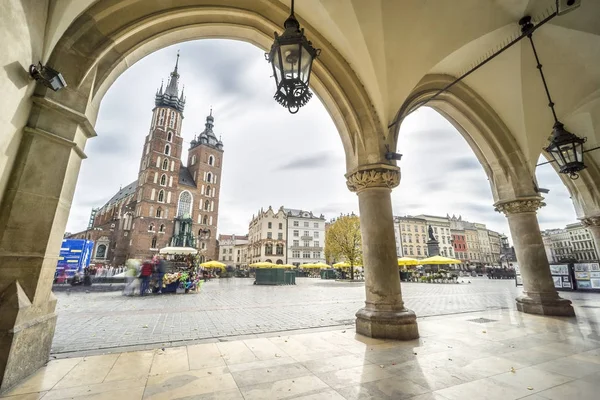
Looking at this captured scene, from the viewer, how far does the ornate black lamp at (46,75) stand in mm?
2852

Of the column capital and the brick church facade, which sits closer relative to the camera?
the column capital

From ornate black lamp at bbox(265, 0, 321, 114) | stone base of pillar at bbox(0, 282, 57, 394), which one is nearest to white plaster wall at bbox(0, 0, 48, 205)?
stone base of pillar at bbox(0, 282, 57, 394)

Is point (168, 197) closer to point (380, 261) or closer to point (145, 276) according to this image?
point (145, 276)

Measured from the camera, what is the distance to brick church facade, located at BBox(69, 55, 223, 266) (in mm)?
40938

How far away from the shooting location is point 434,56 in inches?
215

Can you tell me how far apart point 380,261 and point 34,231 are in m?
5.03

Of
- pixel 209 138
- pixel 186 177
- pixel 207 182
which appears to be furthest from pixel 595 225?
pixel 209 138

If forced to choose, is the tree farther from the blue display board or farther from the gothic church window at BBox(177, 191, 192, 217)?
the gothic church window at BBox(177, 191, 192, 217)

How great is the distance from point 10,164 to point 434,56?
7369 millimetres

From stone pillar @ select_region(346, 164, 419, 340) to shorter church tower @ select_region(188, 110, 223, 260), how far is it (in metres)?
45.8

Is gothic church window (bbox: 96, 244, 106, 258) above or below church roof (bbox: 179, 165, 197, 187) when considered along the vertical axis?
below

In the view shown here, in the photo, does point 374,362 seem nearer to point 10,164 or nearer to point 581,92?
point 10,164

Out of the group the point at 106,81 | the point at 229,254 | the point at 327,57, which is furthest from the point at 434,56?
the point at 229,254

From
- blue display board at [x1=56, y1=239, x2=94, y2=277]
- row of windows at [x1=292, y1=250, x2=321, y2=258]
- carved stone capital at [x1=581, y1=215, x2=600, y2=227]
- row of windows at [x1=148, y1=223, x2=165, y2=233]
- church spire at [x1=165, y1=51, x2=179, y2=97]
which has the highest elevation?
church spire at [x1=165, y1=51, x2=179, y2=97]
